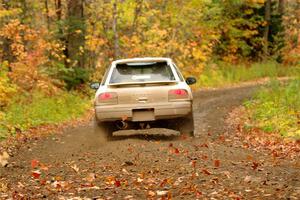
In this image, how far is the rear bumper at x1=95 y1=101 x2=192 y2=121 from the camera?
11273 mm

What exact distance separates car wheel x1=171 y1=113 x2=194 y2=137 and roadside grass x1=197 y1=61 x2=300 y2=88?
1843 centimetres

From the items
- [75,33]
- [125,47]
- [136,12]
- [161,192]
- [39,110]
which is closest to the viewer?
[161,192]

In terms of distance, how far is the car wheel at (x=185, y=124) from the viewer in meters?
11.7

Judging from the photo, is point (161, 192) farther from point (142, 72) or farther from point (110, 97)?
point (142, 72)

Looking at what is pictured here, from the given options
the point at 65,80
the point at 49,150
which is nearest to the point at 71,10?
the point at 65,80

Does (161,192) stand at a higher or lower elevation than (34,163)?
higher

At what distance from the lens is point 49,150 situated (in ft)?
37.5

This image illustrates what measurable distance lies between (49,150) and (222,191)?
217 inches

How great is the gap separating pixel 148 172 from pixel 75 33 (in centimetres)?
1462

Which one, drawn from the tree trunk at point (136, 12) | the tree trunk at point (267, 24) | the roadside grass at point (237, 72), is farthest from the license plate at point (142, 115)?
the tree trunk at point (267, 24)

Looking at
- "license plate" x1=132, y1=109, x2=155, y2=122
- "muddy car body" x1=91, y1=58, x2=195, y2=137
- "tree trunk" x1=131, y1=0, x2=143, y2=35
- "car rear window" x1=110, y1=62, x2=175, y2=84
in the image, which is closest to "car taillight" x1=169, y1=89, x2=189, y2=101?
"muddy car body" x1=91, y1=58, x2=195, y2=137

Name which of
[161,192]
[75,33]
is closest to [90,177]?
[161,192]

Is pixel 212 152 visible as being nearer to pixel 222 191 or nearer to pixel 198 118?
pixel 222 191

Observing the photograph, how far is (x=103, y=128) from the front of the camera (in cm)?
1177
